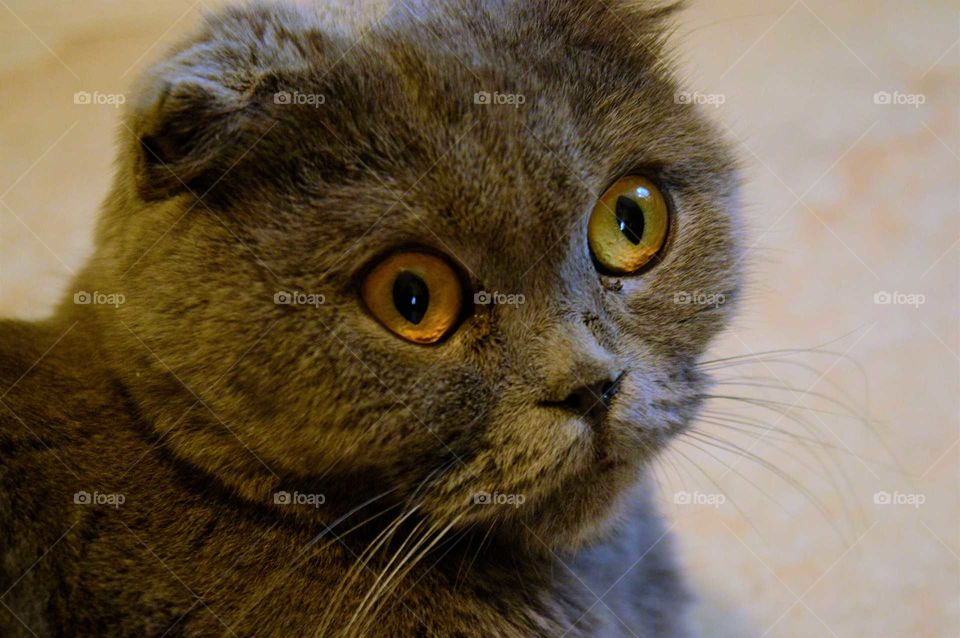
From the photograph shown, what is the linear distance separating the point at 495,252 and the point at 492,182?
0.26 ft

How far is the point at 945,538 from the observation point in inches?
64.4

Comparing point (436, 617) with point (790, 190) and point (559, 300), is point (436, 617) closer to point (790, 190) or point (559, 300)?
point (559, 300)

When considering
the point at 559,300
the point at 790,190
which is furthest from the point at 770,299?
the point at 559,300
